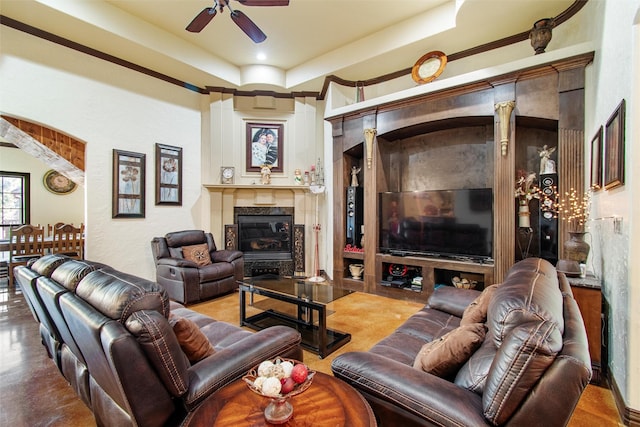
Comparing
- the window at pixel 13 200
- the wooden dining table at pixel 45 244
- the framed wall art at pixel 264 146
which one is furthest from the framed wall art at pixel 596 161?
the window at pixel 13 200

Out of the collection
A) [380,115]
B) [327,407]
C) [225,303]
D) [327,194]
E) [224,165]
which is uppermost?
[380,115]

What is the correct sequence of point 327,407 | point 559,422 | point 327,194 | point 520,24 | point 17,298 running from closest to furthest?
point 559,422
point 327,407
point 520,24
point 17,298
point 327,194

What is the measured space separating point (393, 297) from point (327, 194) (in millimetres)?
2162

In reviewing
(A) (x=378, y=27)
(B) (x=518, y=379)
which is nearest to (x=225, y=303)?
(B) (x=518, y=379)

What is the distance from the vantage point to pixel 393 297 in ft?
13.8

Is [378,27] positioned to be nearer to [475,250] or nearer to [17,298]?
[475,250]

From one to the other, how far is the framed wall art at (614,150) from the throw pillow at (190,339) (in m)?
2.71

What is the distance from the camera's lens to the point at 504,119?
→ 3.37m

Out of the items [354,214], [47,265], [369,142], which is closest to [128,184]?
[47,265]

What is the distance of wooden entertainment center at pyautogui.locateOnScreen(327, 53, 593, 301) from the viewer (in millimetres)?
3080

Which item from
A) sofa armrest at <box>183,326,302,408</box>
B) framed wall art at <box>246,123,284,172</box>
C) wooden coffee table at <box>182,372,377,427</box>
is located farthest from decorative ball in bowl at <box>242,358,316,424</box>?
framed wall art at <box>246,123,284,172</box>

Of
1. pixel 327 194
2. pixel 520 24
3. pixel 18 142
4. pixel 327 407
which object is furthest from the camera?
pixel 327 194

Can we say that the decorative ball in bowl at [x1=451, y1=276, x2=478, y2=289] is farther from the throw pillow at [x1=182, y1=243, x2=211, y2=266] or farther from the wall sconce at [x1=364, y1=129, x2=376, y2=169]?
the throw pillow at [x1=182, y1=243, x2=211, y2=266]

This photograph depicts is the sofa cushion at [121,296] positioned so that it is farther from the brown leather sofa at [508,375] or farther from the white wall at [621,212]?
the white wall at [621,212]
